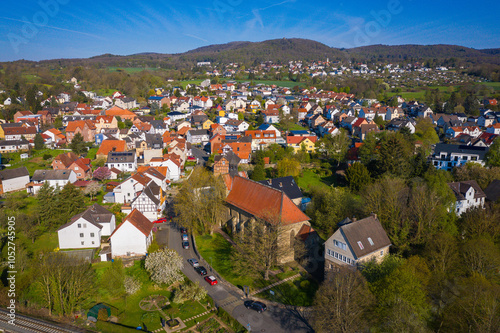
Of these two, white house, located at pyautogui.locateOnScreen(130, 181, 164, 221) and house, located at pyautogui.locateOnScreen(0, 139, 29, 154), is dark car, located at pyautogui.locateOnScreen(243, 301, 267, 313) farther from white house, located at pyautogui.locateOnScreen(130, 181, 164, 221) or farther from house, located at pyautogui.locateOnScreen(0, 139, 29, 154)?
house, located at pyautogui.locateOnScreen(0, 139, 29, 154)

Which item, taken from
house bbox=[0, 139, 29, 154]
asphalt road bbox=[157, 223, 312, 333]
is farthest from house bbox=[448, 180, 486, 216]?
house bbox=[0, 139, 29, 154]

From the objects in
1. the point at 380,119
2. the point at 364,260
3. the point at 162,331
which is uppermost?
the point at 380,119

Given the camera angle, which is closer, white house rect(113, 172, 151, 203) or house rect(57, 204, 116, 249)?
house rect(57, 204, 116, 249)

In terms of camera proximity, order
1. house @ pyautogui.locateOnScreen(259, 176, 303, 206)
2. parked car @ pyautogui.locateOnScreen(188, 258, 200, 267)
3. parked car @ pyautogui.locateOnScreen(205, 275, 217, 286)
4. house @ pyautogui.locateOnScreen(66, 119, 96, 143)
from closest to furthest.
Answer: parked car @ pyautogui.locateOnScreen(205, 275, 217, 286) → parked car @ pyautogui.locateOnScreen(188, 258, 200, 267) → house @ pyautogui.locateOnScreen(259, 176, 303, 206) → house @ pyautogui.locateOnScreen(66, 119, 96, 143)

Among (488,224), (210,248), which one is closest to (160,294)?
(210,248)

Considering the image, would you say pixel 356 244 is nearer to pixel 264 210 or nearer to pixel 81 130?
pixel 264 210

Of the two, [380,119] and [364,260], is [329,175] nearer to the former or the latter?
[364,260]

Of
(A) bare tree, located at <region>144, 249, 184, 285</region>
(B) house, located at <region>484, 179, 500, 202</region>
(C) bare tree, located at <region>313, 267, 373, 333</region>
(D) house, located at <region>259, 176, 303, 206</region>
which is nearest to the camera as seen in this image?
(C) bare tree, located at <region>313, 267, 373, 333</region>

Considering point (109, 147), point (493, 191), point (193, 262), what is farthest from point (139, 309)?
point (109, 147)
